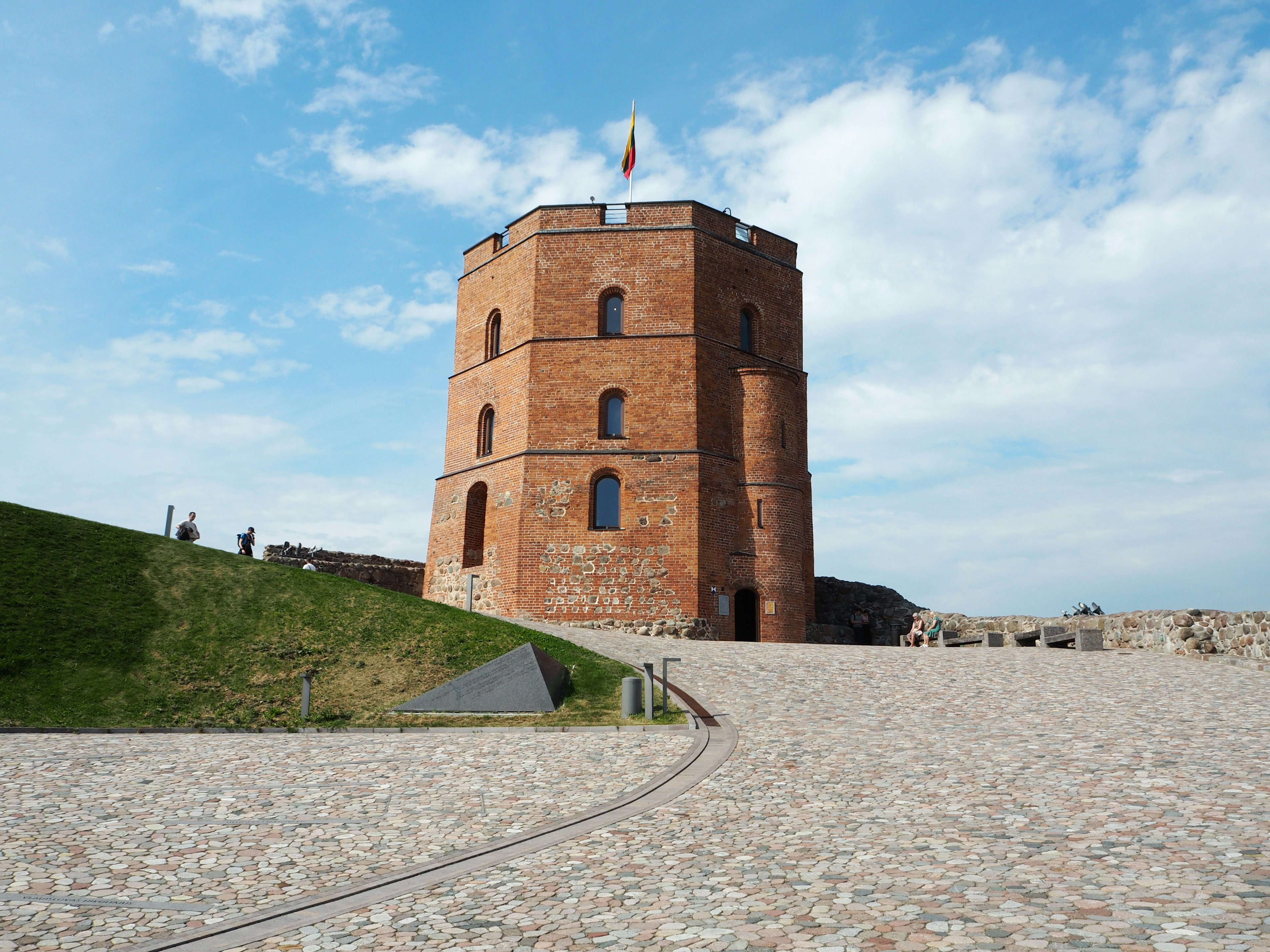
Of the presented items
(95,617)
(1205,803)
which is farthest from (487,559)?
(1205,803)

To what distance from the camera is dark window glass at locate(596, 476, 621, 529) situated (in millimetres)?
26750

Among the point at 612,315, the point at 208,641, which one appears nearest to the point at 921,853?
the point at 208,641

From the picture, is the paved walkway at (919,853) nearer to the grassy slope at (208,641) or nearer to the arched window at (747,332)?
the grassy slope at (208,641)

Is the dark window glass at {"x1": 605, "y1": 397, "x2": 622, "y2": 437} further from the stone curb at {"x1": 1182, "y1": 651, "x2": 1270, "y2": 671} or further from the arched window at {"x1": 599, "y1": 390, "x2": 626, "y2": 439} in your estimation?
the stone curb at {"x1": 1182, "y1": 651, "x2": 1270, "y2": 671}

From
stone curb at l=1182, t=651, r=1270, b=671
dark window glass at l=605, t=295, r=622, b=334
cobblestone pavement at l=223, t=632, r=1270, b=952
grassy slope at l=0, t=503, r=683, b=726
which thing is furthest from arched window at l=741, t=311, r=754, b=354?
cobblestone pavement at l=223, t=632, r=1270, b=952

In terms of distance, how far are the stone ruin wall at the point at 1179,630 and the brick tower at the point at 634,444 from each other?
25.2ft

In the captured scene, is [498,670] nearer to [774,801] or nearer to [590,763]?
[590,763]

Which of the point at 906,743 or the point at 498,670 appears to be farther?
the point at 498,670

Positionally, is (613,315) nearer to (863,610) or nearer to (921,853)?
(863,610)

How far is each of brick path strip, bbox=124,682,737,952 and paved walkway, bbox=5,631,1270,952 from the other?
0.15m

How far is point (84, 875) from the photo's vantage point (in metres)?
5.97

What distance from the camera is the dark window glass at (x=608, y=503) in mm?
26750

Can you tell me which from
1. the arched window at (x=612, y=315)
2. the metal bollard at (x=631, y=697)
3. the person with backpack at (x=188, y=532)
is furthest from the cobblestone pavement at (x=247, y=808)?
the arched window at (x=612, y=315)

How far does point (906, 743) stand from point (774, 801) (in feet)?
10.2
